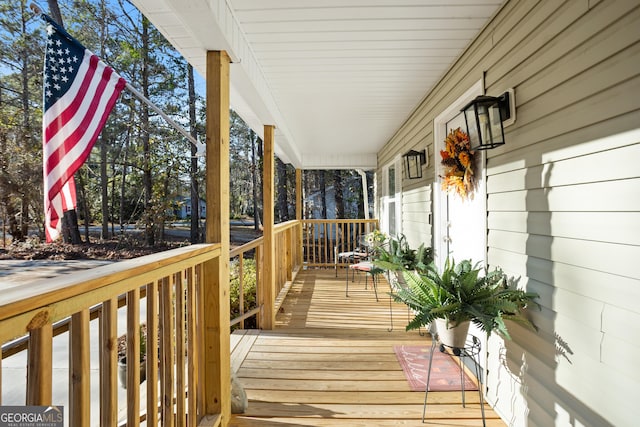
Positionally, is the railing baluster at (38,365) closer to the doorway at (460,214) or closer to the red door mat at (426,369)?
the red door mat at (426,369)

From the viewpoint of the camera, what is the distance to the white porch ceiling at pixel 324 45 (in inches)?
74.8

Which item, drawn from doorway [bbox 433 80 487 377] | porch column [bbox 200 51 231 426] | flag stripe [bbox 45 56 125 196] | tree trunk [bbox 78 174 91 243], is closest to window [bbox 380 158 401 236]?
doorway [bbox 433 80 487 377]

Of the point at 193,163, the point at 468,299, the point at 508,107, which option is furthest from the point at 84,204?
the point at 508,107

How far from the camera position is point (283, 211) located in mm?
13203

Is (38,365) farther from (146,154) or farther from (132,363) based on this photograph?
(146,154)

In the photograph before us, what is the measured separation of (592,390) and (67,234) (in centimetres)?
1378

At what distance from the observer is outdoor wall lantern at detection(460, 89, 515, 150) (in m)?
1.97

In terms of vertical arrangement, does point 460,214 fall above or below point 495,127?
below

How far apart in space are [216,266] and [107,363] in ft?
2.82

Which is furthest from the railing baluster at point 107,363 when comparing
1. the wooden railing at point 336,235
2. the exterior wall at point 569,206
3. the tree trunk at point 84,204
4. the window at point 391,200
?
the tree trunk at point 84,204

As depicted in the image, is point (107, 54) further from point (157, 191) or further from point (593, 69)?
point (593, 69)

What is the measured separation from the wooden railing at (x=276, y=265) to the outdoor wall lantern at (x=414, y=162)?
1896mm

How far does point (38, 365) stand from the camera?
0.84 m

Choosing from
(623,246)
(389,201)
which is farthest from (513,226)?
(389,201)
